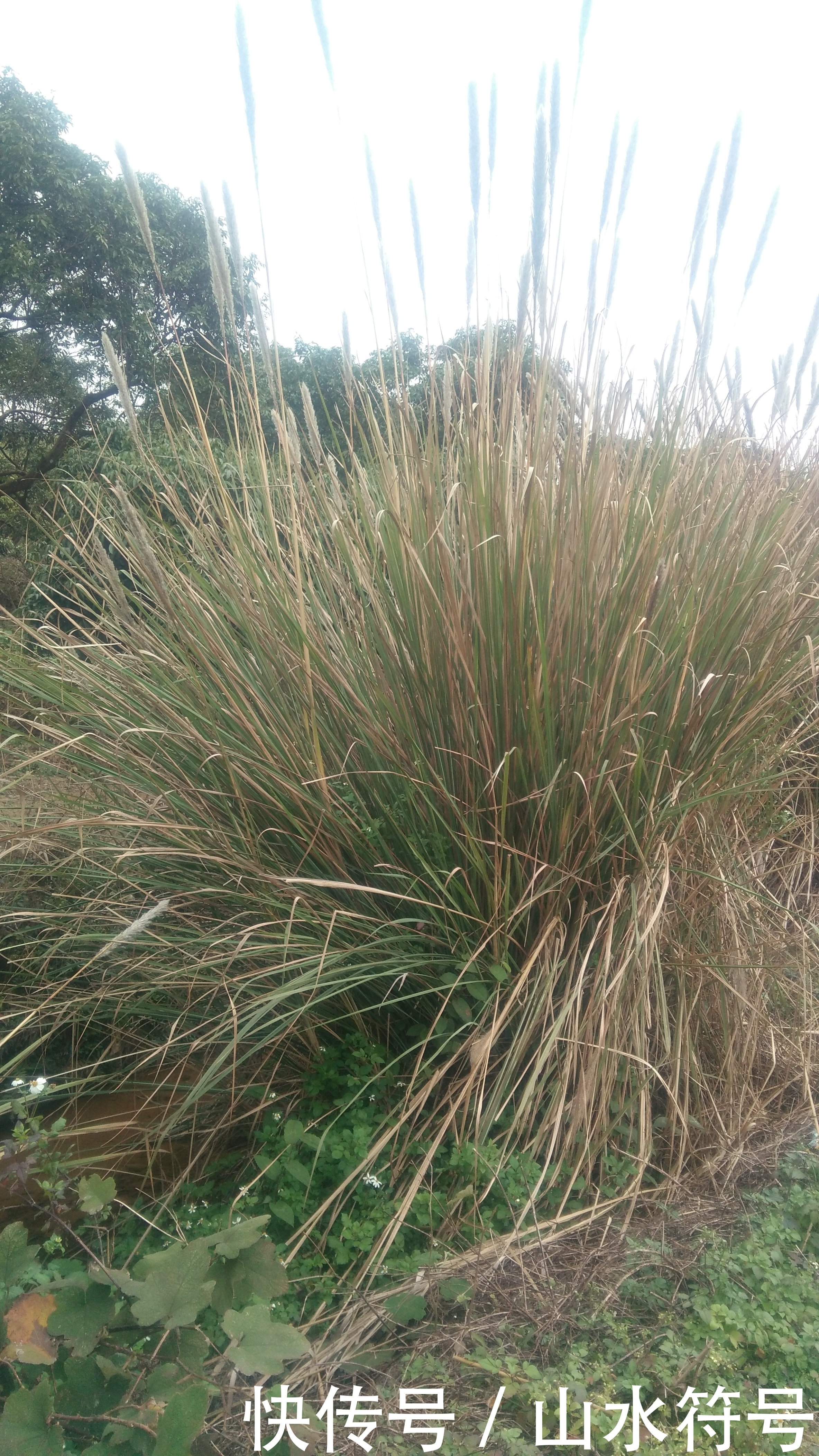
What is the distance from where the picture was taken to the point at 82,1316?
1027mm

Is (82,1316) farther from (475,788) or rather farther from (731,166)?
(731,166)

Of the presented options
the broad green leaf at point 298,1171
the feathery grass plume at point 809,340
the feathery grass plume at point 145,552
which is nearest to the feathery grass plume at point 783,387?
the feathery grass plume at point 809,340

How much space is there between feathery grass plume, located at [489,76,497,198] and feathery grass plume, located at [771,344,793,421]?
1.18 metres

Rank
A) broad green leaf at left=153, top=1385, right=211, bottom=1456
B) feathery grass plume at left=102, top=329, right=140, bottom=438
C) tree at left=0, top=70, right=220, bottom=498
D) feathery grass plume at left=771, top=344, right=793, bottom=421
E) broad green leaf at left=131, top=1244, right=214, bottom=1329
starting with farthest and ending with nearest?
1. tree at left=0, top=70, right=220, bottom=498
2. feathery grass plume at left=771, top=344, right=793, bottom=421
3. feathery grass plume at left=102, top=329, right=140, bottom=438
4. broad green leaf at left=131, top=1244, right=214, bottom=1329
5. broad green leaf at left=153, top=1385, right=211, bottom=1456

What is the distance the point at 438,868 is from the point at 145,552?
2.93ft

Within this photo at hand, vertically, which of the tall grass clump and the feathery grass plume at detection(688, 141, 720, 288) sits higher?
the feathery grass plume at detection(688, 141, 720, 288)

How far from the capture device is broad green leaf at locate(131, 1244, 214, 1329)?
3.09 feet

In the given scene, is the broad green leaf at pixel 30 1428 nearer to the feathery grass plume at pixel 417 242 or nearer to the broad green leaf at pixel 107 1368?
the broad green leaf at pixel 107 1368

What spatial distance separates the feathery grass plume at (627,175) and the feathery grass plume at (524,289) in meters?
0.26

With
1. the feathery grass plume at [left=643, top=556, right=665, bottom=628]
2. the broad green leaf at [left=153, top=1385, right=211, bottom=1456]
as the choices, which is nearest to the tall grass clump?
the feathery grass plume at [left=643, top=556, right=665, bottom=628]

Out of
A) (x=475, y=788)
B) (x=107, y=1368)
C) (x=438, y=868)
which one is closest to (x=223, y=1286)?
(x=107, y=1368)

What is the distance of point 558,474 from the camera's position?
6.66 feet

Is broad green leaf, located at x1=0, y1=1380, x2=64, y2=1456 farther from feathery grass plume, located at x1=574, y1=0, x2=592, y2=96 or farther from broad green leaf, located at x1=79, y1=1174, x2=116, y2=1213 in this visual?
feathery grass plume, located at x1=574, y1=0, x2=592, y2=96

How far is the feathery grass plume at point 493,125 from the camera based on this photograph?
1.81 meters
